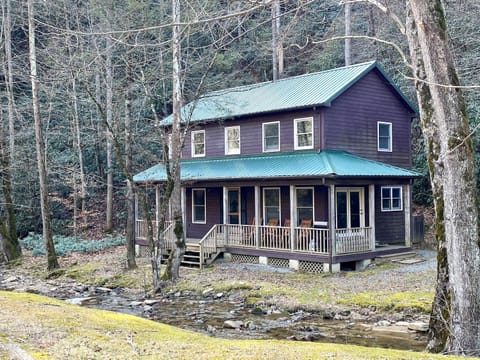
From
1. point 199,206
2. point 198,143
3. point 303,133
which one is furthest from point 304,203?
point 198,143

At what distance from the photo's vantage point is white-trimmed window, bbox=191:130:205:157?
24703mm

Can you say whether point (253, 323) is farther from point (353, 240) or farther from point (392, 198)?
point (392, 198)

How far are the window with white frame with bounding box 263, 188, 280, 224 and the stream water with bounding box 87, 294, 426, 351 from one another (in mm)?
6674

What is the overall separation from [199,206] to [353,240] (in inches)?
332

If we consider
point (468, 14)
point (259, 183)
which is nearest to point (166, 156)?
point (259, 183)

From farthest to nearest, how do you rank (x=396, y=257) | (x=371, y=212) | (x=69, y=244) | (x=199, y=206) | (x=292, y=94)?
(x=69, y=244), (x=199, y=206), (x=292, y=94), (x=396, y=257), (x=371, y=212)

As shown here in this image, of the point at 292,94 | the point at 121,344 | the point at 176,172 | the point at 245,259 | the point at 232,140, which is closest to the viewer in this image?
the point at 121,344

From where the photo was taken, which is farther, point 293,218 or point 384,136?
point 384,136

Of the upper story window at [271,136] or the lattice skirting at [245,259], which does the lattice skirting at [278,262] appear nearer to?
the lattice skirting at [245,259]

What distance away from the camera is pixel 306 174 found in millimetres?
17656

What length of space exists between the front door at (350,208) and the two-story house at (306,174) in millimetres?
39

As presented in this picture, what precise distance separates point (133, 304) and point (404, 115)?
14.5 m

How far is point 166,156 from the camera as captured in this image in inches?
659

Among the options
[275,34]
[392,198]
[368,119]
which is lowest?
[392,198]
